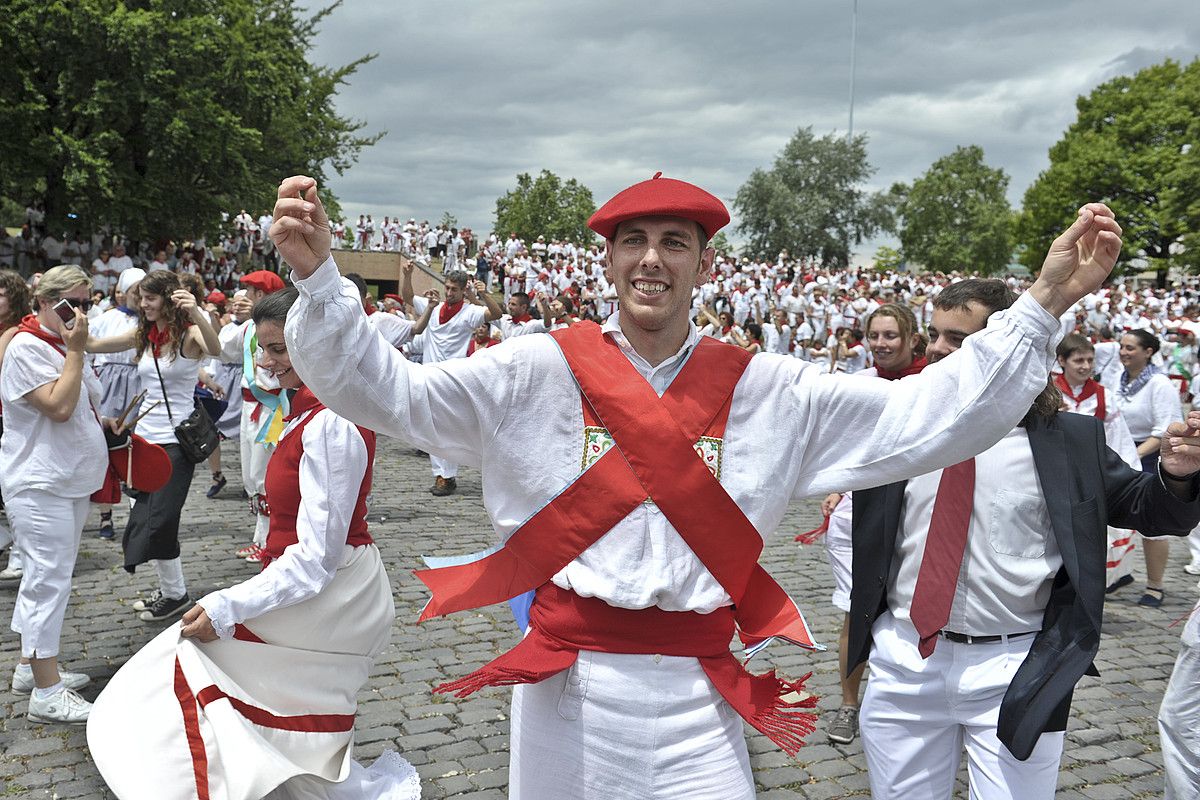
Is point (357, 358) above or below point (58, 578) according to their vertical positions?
above

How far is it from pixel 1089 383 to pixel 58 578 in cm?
654

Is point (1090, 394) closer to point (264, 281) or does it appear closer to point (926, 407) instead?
point (926, 407)

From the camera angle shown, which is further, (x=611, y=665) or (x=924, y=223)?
(x=924, y=223)

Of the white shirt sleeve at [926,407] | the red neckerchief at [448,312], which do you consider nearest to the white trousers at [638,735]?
the white shirt sleeve at [926,407]

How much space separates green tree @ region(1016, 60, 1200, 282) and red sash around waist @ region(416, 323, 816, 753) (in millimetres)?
55820

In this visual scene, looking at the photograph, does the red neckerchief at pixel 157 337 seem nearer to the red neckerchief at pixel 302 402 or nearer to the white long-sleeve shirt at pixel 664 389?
the red neckerchief at pixel 302 402

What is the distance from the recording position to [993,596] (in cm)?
310

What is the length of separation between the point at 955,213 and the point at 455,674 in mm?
83422

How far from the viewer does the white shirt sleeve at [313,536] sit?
3.53 meters

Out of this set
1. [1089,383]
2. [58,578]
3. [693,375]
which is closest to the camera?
[693,375]

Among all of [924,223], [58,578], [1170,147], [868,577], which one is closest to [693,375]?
[868,577]

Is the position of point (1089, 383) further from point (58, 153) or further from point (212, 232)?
point (212, 232)

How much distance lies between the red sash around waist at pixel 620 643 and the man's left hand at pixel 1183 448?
1.34 meters

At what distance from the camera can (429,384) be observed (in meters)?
2.24
